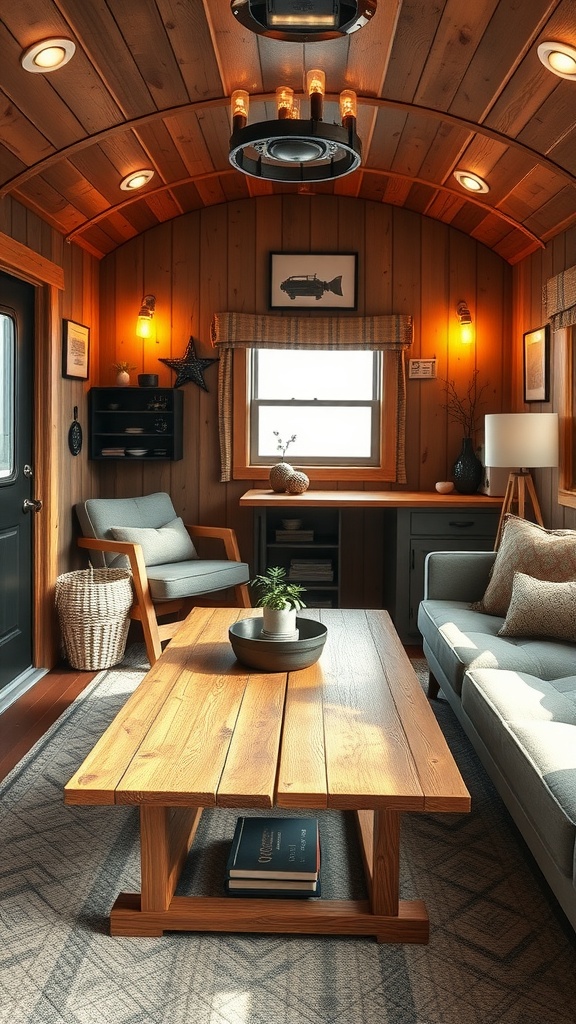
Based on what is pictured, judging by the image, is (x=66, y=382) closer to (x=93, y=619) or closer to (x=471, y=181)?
(x=93, y=619)

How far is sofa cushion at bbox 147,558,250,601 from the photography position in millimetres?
4570

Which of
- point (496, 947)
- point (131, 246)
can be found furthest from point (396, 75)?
point (496, 947)

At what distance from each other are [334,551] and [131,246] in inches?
93.6

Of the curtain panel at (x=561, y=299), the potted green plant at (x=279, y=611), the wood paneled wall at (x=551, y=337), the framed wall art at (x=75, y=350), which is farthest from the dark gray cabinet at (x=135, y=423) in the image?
the potted green plant at (x=279, y=611)

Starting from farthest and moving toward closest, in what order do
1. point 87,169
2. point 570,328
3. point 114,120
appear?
point 570,328 < point 87,169 < point 114,120

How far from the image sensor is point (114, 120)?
11.8ft

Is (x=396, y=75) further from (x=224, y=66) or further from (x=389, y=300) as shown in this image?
(x=389, y=300)

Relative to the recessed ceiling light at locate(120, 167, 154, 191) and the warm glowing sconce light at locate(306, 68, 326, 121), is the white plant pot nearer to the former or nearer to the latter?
the warm glowing sconce light at locate(306, 68, 326, 121)

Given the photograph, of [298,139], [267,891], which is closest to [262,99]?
[298,139]

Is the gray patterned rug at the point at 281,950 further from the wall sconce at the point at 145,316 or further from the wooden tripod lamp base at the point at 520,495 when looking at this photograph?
the wall sconce at the point at 145,316

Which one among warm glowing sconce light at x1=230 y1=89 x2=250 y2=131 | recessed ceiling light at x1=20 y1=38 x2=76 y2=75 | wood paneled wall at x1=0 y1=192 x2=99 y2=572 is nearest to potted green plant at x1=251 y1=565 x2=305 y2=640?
warm glowing sconce light at x1=230 y1=89 x2=250 y2=131

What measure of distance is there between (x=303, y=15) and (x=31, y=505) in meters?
2.68

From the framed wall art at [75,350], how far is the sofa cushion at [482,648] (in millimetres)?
2457

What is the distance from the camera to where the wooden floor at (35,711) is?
135 inches
